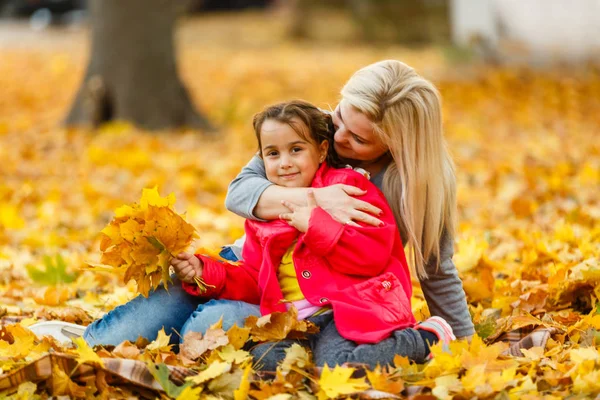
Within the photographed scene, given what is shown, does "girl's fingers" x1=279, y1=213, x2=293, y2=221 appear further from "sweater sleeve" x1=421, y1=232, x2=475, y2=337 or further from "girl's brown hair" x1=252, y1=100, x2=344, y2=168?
"sweater sleeve" x1=421, y1=232, x2=475, y2=337

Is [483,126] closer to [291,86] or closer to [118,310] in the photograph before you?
[291,86]

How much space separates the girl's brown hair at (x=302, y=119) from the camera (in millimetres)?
2861

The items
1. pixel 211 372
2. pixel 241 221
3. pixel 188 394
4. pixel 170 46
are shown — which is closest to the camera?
pixel 188 394

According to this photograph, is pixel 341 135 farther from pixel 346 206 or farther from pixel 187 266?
pixel 187 266

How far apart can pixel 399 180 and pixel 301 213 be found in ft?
1.22

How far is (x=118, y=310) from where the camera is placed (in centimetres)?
298

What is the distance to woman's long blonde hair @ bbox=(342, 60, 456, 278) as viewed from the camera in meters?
2.82

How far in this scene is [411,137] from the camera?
2832 millimetres

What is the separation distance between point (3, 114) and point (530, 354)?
823 centimetres

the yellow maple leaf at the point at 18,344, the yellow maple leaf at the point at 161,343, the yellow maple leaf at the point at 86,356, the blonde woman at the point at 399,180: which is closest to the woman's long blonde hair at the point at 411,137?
the blonde woman at the point at 399,180

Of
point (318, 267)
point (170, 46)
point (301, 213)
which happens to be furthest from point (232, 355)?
point (170, 46)

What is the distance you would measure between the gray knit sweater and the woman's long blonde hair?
0.09m

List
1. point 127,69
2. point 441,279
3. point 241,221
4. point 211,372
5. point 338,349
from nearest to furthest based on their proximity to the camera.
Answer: point 211,372
point 338,349
point 441,279
point 241,221
point 127,69

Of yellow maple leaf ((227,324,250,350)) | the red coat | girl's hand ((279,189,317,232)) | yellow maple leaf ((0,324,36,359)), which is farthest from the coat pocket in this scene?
yellow maple leaf ((0,324,36,359))
